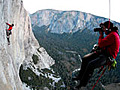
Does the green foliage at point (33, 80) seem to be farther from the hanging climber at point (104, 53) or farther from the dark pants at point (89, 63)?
the hanging climber at point (104, 53)

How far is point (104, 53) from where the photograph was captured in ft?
19.4

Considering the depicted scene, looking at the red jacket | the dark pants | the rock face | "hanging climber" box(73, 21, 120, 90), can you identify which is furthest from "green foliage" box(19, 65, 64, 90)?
the red jacket

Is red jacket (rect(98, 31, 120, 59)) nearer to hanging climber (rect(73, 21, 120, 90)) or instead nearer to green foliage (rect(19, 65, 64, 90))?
hanging climber (rect(73, 21, 120, 90))

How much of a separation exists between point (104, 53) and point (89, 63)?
87 centimetres

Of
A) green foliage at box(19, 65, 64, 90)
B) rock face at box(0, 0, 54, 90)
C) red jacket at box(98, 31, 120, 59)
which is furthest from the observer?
green foliage at box(19, 65, 64, 90)

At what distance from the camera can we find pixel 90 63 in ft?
19.5

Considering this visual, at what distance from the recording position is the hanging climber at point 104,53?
18.5 feet

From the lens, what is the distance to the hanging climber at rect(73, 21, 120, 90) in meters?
5.64

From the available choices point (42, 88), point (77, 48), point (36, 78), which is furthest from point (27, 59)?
point (77, 48)

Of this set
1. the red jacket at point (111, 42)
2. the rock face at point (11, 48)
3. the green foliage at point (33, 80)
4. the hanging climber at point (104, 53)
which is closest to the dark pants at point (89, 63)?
the hanging climber at point (104, 53)

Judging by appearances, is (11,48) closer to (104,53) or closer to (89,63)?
(89,63)

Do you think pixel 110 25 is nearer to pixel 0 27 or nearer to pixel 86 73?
pixel 86 73

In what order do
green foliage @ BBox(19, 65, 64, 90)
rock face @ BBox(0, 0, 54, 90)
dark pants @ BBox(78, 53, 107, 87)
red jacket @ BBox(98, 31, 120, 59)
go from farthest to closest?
green foliage @ BBox(19, 65, 64, 90) < rock face @ BBox(0, 0, 54, 90) < dark pants @ BBox(78, 53, 107, 87) < red jacket @ BBox(98, 31, 120, 59)

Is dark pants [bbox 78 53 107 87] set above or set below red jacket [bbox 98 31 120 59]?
below
